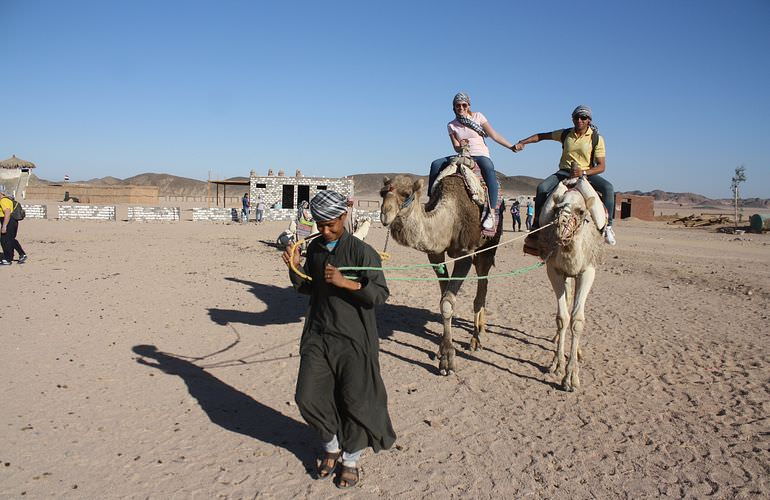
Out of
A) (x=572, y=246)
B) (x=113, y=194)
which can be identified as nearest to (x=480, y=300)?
(x=572, y=246)

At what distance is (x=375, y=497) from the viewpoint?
407cm

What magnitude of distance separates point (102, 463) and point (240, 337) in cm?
381

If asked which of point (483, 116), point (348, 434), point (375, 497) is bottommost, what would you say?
point (375, 497)

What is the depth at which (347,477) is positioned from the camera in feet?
13.6

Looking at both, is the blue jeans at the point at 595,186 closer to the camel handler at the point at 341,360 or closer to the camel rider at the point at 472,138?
the camel rider at the point at 472,138

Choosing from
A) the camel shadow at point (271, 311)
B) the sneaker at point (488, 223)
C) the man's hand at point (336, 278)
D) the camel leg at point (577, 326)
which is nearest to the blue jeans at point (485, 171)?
the sneaker at point (488, 223)

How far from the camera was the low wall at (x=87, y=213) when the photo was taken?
112 ft

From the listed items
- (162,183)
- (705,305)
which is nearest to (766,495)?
(705,305)

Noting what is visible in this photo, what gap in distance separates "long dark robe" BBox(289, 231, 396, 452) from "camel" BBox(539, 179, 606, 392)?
281 cm

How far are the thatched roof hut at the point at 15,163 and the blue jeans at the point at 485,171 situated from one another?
6637cm

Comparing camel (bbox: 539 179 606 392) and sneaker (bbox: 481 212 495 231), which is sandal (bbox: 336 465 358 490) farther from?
sneaker (bbox: 481 212 495 231)

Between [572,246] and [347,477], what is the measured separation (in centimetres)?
357

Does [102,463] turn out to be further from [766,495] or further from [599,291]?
[599,291]

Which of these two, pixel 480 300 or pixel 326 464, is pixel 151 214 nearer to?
pixel 480 300
